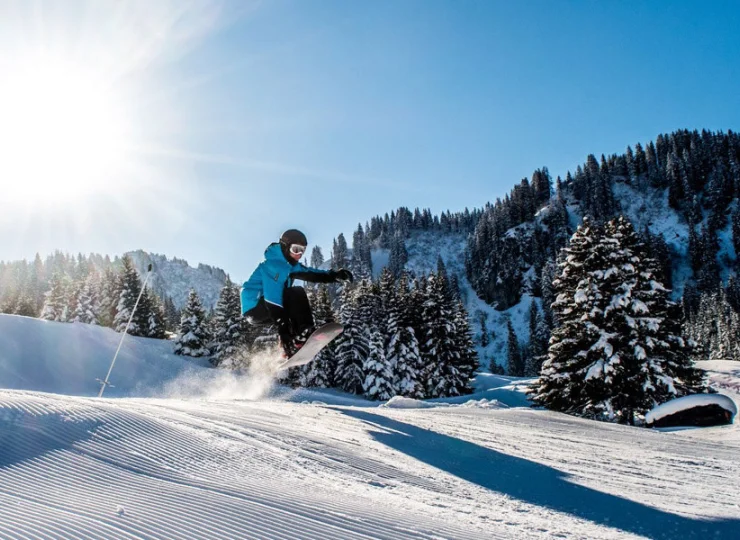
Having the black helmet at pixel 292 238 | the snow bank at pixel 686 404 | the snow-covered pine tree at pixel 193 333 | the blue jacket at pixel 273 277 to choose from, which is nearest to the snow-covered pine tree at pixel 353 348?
the snow-covered pine tree at pixel 193 333

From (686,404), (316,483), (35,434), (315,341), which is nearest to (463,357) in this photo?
(686,404)

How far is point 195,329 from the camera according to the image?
47156mm

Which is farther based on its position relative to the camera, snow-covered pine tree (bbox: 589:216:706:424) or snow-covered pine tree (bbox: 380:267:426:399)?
snow-covered pine tree (bbox: 380:267:426:399)

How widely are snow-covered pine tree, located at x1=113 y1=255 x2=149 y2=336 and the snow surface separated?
149 feet

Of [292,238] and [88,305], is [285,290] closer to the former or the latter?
[292,238]

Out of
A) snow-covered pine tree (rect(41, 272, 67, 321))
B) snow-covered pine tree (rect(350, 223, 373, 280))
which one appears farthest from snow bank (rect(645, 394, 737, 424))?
snow-covered pine tree (rect(350, 223, 373, 280))

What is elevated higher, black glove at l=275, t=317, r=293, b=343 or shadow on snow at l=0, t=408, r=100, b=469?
black glove at l=275, t=317, r=293, b=343

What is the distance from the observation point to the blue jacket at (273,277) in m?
8.55

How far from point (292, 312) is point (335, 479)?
3.78 m

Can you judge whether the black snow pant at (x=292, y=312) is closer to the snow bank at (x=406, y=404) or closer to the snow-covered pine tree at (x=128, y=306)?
the snow bank at (x=406, y=404)

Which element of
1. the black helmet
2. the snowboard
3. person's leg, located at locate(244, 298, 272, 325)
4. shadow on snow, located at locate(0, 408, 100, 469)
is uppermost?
the black helmet

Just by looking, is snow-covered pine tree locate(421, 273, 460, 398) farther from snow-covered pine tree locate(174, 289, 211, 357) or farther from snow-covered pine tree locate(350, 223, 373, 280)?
snow-covered pine tree locate(350, 223, 373, 280)

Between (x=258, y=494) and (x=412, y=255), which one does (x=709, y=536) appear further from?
(x=412, y=255)

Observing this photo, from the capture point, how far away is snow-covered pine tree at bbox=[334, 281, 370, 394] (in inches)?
1516
